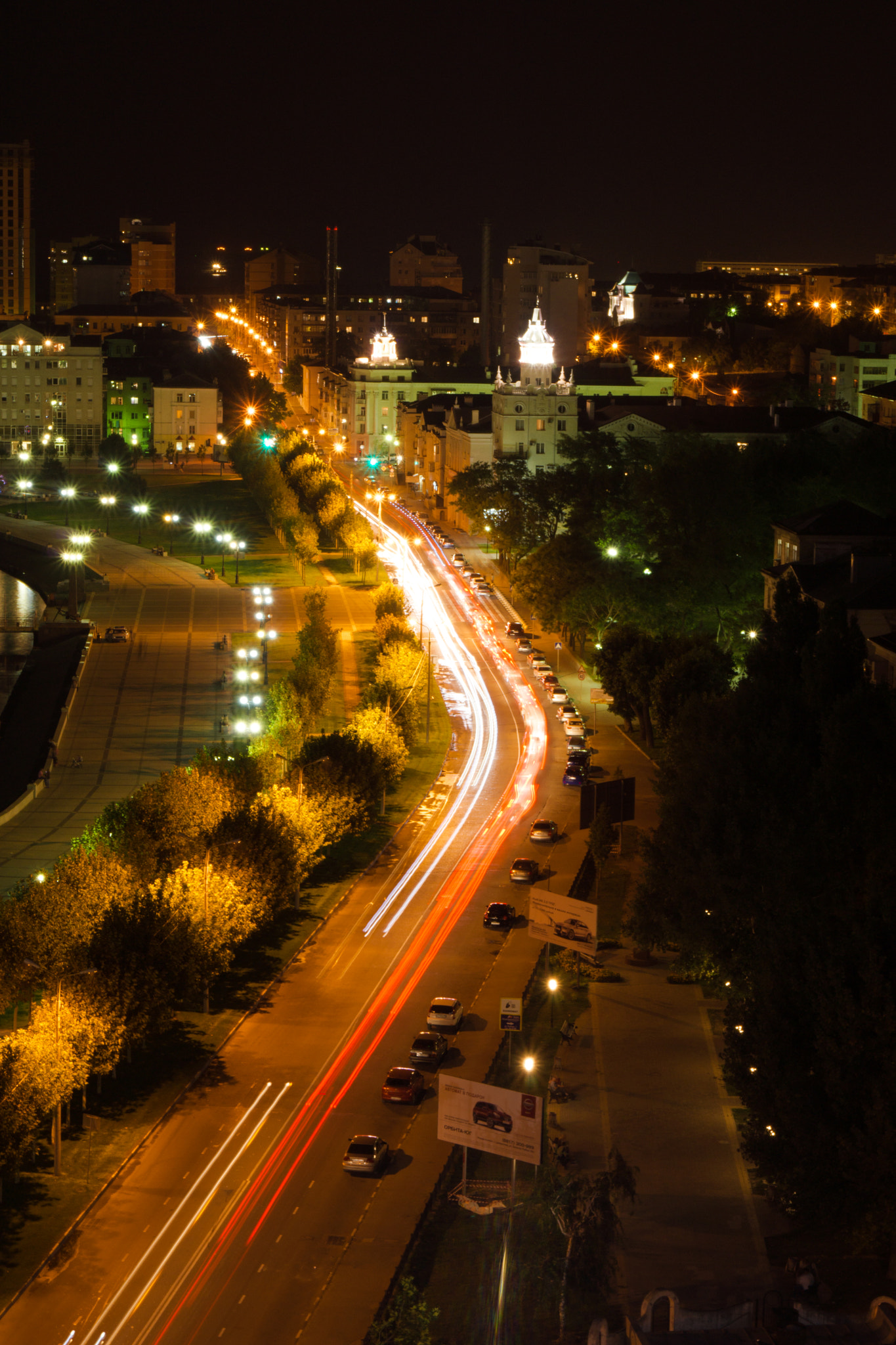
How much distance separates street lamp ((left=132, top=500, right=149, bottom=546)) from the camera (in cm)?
9444

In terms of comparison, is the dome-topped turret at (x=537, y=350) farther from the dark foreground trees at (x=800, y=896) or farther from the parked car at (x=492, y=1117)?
the parked car at (x=492, y=1117)

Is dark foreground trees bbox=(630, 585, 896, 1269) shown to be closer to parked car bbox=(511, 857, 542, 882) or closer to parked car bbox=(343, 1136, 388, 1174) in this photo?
parked car bbox=(511, 857, 542, 882)

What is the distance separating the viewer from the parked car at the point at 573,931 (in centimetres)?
3084

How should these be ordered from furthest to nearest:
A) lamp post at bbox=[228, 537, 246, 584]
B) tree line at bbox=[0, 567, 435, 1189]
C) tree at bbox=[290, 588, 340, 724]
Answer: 1. lamp post at bbox=[228, 537, 246, 584]
2. tree at bbox=[290, 588, 340, 724]
3. tree line at bbox=[0, 567, 435, 1189]

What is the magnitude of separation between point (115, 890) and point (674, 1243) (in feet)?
38.0

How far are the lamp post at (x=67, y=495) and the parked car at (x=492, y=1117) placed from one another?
79.6 m

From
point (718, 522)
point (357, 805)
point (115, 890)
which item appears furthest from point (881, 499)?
point (115, 890)

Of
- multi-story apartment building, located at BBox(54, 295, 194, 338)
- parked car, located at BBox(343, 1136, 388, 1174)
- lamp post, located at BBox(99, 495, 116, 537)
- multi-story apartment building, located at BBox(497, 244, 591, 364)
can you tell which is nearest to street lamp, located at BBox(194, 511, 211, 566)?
lamp post, located at BBox(99, 495, 116, 537)

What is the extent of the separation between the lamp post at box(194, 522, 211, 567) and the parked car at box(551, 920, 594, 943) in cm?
5570

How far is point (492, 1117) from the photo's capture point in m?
23.0

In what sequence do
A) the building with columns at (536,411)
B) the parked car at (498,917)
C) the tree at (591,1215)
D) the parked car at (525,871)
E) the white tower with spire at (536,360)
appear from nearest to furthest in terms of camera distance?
the tree at (591,1215) → the parked car at (498,917) → the parked car at (525,871) → the building with columns at (536,411) → the white tower with spire at (536,360)

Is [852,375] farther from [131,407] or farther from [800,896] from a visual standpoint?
[800,896]

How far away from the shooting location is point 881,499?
56.8m

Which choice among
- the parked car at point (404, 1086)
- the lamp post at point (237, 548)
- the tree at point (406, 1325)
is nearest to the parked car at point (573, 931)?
the parked car at point (404, 1086)
